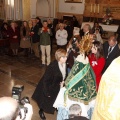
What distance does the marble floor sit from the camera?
684 cm

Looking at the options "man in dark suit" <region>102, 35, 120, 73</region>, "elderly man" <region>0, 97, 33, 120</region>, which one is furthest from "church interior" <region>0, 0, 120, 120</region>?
"elderly man" <region>0, 97, 33, 120</region>

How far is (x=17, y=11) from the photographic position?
53.0ft

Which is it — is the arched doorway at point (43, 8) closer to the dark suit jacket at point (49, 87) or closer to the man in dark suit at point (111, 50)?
the man in dark suit at point (111, 50)

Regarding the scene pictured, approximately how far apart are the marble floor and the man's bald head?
12.2ft

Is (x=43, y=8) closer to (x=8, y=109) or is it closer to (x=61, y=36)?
(x=61, y=36)

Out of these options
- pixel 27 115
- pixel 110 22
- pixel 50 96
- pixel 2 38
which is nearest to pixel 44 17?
pixel 110 22

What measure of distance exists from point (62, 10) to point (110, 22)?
418cm

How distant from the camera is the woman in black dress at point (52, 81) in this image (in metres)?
4.39

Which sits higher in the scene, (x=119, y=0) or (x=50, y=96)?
(x=119, y=0)

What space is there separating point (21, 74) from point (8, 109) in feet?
22.5

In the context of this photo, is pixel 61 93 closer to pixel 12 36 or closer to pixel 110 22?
pixel 12 36

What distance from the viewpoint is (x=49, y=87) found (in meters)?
4.43

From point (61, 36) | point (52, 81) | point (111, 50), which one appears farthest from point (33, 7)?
point (52, 81)

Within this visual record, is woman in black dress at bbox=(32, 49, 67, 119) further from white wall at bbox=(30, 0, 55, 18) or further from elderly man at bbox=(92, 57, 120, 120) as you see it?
white wall at bbox=(30, 0, 55, 18)
